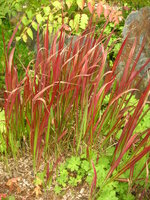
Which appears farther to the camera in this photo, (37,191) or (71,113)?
(71,113)

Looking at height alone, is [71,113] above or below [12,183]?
above

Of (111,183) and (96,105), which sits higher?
(96,105)

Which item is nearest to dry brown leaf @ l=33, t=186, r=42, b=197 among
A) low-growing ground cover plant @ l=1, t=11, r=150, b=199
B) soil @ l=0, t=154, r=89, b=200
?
soil @ l=0, t=154, r=89, b=200

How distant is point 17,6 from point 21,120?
5.63ft

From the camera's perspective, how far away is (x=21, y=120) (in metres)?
2.16

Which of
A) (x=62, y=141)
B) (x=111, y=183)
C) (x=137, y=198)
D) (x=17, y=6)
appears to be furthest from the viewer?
(x=17, y=6)

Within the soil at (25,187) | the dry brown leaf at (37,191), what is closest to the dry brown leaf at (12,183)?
the soil at (25,187)

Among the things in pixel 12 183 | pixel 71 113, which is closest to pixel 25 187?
pixel 12 183

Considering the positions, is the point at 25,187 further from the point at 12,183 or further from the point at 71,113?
the point at 71,113

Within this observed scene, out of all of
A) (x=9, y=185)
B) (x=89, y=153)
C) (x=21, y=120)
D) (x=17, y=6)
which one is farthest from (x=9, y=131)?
(x=17, y=6)

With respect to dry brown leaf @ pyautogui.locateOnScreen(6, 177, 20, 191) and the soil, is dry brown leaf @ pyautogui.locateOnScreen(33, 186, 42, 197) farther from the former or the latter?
dry brown leaf @ pyautogui.locateOnScreen(6, 177, 20, 191)

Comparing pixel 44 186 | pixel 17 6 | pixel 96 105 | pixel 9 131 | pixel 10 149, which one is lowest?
pixel 44 186

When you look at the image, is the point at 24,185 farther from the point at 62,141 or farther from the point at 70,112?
the point at 70,112

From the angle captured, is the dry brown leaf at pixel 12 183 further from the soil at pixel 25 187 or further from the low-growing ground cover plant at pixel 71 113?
the low-growing ground cover plant at pixel 71 113
